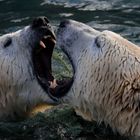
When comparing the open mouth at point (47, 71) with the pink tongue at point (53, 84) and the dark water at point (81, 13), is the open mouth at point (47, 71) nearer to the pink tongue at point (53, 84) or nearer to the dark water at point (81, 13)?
the pink tongue at point (53, 84)

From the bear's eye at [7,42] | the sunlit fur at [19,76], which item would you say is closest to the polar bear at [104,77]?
the sunlit fur at [19,76]

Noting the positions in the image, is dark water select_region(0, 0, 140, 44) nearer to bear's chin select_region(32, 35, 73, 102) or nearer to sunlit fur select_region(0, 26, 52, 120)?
bear's chin select_region(32, 35, 73, 102)

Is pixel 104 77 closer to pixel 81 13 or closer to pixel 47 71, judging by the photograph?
pixel 47 71

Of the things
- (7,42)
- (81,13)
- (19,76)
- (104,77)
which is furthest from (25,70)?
(81,13)

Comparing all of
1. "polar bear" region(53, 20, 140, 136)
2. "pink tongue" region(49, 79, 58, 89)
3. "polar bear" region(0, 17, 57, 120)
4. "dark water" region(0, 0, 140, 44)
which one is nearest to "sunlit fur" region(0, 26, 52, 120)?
"polar bear" region(0, 17, 57, 120)

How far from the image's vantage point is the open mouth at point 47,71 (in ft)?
23.3

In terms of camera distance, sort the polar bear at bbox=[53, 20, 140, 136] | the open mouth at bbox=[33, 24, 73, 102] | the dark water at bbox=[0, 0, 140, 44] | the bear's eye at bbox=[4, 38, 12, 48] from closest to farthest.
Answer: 1. the polar bear at bbox=[53, 20, 140, 136]
2. the open mouth at bbox=[33, 24, 73, 102]
3. the bear's eye at bbox=[4, 38, 12, 48]
4. the dark water at bbox=[0, 0, 140, 44]

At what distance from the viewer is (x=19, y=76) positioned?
720 cm

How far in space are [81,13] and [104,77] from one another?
16.2 feet

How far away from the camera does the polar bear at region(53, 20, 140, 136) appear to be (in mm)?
6473

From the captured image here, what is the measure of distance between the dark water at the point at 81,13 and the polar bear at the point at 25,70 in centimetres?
304

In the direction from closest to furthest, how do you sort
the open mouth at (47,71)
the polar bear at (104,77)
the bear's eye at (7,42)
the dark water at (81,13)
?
the polar bear at (104,77) < the open mouth at (47,71) < the bear's eye at (7,42) < the dark water at (81,13)

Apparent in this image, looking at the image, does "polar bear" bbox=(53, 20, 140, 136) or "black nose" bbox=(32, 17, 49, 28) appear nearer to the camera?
"polar bear" bbox=(53, 20, 140, 136)

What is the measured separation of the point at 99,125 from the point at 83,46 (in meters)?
0.96
